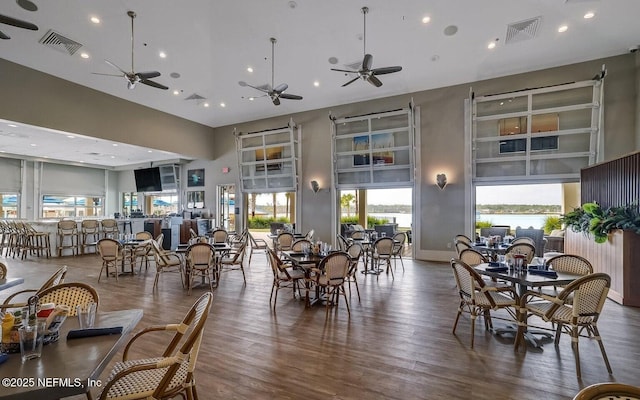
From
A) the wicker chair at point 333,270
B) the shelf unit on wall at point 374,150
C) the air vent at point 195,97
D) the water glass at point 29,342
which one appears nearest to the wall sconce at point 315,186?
the shelf unit on wall at point 374,150

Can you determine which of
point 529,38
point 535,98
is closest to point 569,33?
point 529,38

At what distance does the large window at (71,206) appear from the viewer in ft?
46.2

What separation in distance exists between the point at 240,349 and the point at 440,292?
12.5 feet

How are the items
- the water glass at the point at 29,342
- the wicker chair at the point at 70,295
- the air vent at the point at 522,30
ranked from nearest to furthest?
the water glass at the point at 29,342, the wicker chair at the point at 70,295, the air vent at the point at 522,30

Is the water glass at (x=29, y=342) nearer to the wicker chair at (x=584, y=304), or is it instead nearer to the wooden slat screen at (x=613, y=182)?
the wicker chair at (x=584, y=304)

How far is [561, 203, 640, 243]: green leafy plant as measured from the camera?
465 cm

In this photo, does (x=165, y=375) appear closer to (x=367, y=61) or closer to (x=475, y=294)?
(x=475, y=294)

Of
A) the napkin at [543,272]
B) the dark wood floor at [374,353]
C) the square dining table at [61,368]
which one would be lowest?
the dark wood floor at [374,353]

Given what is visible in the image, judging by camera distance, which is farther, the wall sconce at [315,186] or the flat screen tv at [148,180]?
the flat screen tv at [148,180]

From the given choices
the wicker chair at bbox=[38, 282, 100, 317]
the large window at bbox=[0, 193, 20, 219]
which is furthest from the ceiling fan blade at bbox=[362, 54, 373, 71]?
the large window at bbox=[0, 193, 20, 219]

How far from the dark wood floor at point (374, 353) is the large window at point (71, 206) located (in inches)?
523

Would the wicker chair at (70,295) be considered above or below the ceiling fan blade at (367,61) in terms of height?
below

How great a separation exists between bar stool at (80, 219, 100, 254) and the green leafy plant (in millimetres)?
13653

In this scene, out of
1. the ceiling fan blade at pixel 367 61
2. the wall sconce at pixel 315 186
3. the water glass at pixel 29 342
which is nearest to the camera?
the water glass at pixel 29 342
